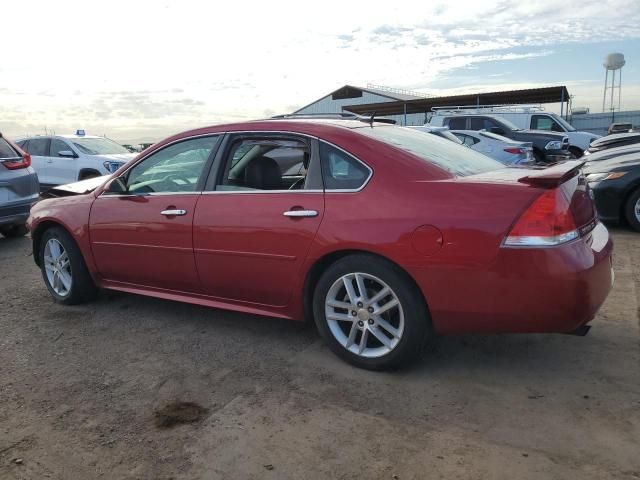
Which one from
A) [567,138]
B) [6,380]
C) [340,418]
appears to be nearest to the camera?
[340,418]

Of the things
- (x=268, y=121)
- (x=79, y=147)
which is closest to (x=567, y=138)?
(x=79, y=147)

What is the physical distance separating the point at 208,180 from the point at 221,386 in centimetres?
148

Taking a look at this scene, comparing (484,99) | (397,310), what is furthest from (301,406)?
(484,99)

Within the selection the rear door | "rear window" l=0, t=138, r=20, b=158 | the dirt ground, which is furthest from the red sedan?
the rear door

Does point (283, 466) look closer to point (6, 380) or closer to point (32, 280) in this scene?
point (6, 380)

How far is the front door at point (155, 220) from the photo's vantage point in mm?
4023

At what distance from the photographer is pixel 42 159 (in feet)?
42.4

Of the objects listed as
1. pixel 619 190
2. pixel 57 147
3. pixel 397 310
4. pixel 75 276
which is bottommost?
pixel 75 276

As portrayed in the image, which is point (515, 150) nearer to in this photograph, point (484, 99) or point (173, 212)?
point (173, 212)

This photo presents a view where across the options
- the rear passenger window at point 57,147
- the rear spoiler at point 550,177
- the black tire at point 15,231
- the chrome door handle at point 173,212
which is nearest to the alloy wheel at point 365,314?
the rear spoiler at point 550,177

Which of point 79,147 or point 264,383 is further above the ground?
point 79,147

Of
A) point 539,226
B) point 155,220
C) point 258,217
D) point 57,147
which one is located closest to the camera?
point 539,226

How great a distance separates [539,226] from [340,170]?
4.01 feet

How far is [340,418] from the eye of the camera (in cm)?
287
